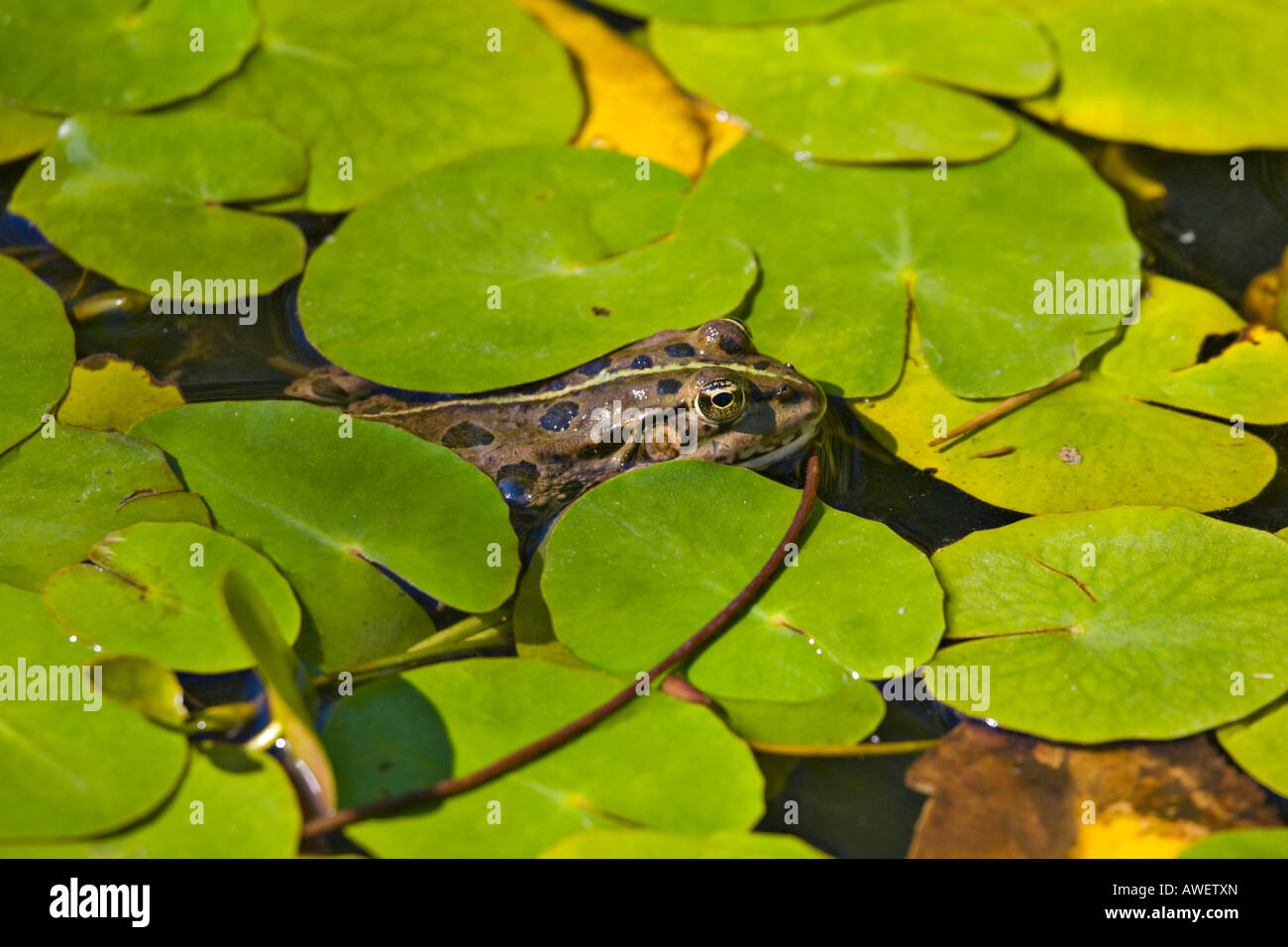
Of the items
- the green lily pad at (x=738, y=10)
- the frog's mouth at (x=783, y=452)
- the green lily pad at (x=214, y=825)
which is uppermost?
the green lily pad at (x=738, y=10)

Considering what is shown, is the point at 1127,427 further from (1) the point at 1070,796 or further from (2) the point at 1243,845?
(2) the point at 1243,845

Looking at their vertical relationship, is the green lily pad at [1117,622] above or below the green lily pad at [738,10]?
below

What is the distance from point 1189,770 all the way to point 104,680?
11.6 ft

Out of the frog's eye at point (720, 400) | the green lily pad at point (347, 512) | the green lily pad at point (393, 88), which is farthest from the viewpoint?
the green lily pad at point (393, 88)

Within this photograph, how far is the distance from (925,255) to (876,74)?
127 cm

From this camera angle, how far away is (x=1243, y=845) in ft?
9.83

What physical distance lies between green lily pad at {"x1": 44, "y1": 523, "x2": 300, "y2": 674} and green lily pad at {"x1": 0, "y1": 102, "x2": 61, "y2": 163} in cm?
258

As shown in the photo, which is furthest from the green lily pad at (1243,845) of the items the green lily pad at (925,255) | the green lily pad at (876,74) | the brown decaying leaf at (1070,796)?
the green lily pad at (876,74)

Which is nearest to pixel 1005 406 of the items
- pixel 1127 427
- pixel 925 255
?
pixel 1127 427

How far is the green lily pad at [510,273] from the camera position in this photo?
4102 mm

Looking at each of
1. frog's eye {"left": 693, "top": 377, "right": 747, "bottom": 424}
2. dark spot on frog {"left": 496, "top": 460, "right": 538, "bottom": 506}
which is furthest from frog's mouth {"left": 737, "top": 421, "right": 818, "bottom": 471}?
dark spot on frog {"left": 496, "top": 460, "right": 538, "bottom": 506}

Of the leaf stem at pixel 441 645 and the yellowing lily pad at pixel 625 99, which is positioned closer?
the leaf stem at pixel 441 645

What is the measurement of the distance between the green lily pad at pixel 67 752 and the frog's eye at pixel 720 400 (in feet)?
7.40

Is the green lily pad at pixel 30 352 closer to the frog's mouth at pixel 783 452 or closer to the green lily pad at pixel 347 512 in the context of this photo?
the green lily pad at pixel 347 512
